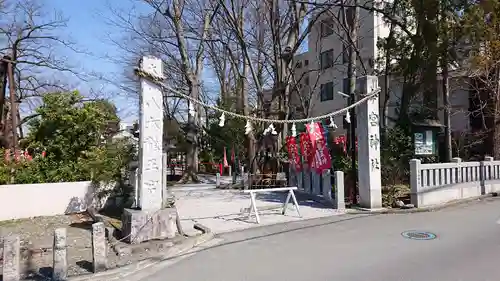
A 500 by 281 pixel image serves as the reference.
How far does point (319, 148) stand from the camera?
12500mm

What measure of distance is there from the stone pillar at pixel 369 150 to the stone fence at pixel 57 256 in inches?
299

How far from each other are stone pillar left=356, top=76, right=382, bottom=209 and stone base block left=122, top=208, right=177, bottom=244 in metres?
5.87

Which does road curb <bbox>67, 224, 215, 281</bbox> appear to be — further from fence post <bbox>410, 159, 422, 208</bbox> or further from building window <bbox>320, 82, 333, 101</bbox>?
building window <bbox>320, 82, 333, 101</bbox>

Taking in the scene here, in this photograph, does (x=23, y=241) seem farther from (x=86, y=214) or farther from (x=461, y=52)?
(x=461, y=52)

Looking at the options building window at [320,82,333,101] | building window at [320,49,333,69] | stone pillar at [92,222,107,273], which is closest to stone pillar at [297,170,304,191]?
stone pillar at [92,222,107,273]

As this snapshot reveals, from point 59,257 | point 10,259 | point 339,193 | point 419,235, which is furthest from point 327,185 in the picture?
point 10,259

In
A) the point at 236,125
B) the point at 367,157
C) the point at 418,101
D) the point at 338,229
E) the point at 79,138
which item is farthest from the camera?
the point at 236,125

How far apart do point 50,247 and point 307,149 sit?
8.68 metres

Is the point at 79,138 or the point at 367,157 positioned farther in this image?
the point at 79,138

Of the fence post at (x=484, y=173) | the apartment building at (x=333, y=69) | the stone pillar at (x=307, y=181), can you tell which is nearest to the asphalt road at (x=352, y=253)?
the stone pillar at (x=307, y=181)

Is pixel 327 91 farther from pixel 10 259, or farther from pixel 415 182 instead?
pixel 10 259

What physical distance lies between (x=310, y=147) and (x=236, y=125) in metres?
20.7

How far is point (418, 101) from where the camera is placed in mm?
19156

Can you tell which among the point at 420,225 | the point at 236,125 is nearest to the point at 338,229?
the point at 420,225
